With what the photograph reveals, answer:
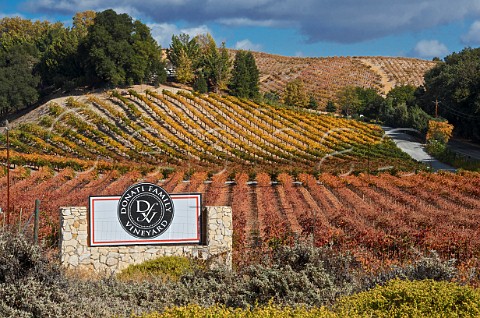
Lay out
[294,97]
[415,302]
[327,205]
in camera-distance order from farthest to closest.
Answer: [294,97], [327,205], [415,302]

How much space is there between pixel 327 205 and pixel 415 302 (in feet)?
52.8

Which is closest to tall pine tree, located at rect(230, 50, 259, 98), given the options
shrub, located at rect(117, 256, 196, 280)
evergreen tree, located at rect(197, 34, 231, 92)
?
evergreen tree, located at rect(197, 34, 231, 92)

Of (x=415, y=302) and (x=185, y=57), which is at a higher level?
(x=185, y=57)

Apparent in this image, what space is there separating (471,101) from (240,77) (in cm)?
2492

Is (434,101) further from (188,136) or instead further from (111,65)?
(111,65)

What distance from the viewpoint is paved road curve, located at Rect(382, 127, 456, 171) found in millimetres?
44500

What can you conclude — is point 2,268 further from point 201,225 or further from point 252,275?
A: point 201,225

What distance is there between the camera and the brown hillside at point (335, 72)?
101688mm

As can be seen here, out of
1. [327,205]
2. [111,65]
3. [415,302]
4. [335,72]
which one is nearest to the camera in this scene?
[415,302]

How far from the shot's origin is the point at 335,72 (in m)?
114

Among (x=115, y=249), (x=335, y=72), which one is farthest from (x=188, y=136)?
(x=335, y=72)

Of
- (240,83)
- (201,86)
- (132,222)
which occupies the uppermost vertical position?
(240,83)

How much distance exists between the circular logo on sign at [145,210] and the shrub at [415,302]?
5286 millimetres

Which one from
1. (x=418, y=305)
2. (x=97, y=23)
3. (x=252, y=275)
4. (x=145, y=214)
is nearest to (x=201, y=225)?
(x=145, y=214)
